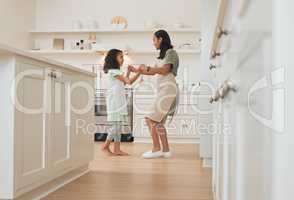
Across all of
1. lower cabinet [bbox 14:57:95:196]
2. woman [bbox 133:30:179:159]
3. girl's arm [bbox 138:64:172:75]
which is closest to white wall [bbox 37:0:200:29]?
woman [bbox 133:30:179:159]

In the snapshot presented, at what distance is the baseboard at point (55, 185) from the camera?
2.16 meters

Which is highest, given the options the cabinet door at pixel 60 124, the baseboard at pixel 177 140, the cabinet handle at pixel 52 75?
the cabinet handle at pixel 52 75

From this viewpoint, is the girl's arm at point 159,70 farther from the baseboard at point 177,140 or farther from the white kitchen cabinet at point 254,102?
the white kitchen cabinet at point 254,102

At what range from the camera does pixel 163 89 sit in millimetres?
4074

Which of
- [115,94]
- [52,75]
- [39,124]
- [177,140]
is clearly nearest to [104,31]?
[177,140]

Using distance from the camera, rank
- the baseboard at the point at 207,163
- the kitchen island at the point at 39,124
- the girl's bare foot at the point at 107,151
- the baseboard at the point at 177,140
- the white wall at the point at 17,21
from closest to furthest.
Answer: the kitchen island at the point at 39,124 → the baseboard at the point at 207,163 → the girl's bare foot at the point at 107,151 → the baseboard at the point at 177,140 → the white wall at the point at 17,21

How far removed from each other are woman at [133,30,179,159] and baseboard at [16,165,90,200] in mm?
1121

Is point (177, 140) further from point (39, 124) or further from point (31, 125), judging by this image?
point (31, 125)

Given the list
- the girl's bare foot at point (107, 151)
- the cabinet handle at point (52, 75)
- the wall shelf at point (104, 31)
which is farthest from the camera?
the wall shelf at point (104, 31)

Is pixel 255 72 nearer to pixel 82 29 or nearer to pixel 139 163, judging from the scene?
pixel 139 163

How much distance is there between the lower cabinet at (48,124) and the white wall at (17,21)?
3.74 metres

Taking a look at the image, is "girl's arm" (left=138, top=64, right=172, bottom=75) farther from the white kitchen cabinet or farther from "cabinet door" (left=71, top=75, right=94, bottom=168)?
the white kitchen cabinet

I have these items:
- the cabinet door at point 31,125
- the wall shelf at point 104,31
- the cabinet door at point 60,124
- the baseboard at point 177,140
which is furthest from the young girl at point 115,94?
the wall shelf at point 104,31

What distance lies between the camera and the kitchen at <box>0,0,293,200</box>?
0.53 m
